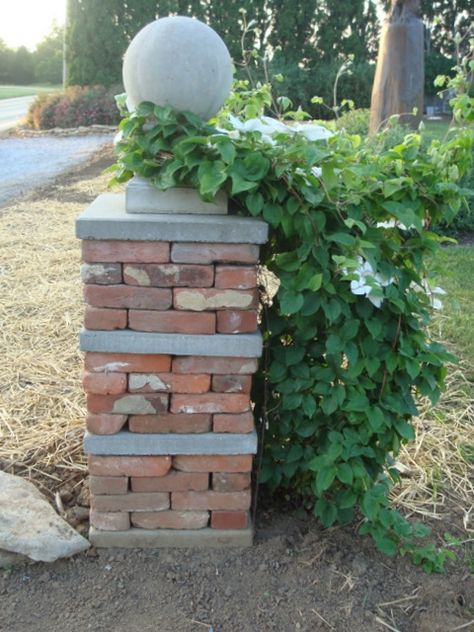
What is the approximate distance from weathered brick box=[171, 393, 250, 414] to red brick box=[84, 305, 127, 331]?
0.30 metres

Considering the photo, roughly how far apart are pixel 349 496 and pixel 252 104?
1.49 metres

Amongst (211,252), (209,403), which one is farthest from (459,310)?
(211,252)

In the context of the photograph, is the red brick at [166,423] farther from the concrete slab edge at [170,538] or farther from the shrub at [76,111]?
the shrub at [76,111]

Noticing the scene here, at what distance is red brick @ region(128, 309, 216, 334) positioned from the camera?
2.13 metres

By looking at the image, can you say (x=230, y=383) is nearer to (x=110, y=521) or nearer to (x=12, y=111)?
(x=110, y=521)

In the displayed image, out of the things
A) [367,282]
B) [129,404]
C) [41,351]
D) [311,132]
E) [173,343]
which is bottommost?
[41,351]

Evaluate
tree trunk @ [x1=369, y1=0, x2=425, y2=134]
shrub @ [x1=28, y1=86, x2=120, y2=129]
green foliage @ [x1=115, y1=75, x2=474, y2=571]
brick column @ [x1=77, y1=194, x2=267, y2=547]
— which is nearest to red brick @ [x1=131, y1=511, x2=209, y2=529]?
brick column @ [x1=77, y1=194, x2=267, y2=547]

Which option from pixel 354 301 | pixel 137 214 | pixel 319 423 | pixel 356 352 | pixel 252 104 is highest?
pixel 252 104

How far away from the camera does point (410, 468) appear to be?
300 cm

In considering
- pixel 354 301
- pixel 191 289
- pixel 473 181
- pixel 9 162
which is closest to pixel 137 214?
pixel 191 289

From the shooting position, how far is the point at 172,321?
2.14 metres

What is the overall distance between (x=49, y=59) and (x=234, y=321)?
5868 centimetres

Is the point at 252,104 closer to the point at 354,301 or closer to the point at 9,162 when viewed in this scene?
the point at 354,301

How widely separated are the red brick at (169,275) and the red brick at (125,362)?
0.24 meters
